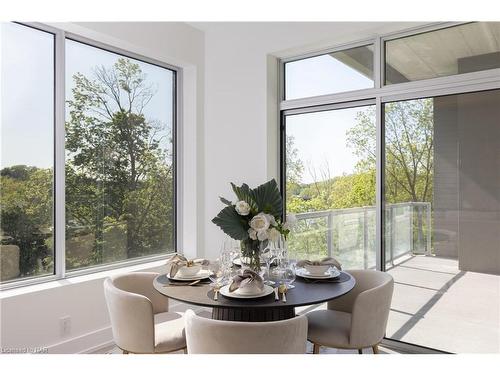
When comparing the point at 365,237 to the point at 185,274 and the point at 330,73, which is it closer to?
the point at 330,73

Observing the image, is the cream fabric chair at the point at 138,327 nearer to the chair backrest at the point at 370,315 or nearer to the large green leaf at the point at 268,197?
the large green leaf at the point at 268,197

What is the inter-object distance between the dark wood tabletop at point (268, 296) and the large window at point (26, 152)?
123cm

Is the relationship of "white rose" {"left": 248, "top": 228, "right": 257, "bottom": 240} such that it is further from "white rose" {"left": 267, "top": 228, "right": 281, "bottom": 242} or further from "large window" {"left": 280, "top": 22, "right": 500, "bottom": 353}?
"large window" {"left": 280, "top": 22, "right": 500, "bottom": 353}

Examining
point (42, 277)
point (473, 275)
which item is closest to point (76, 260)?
point (42, 277)

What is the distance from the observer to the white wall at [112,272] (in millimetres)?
2672

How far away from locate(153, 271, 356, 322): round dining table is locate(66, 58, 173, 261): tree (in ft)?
4.25

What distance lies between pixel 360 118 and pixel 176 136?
6.30 feet

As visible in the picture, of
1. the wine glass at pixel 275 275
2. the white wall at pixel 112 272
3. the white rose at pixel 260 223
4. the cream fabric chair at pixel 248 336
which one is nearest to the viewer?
the cream fabric chair at pixel 248 336

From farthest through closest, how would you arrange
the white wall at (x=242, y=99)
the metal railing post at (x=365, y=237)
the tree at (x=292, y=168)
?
the tree at (x=292, y=168), the white wall at (x=242, y=99), the metal railing post at (x=365, y=237)

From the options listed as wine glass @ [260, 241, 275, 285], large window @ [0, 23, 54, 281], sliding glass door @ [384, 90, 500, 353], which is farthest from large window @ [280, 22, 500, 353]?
large window @ [0, 23, 54, 281]

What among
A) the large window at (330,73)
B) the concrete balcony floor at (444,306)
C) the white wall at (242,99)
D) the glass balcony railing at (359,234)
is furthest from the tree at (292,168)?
the concrete balcony floor at (444,306)

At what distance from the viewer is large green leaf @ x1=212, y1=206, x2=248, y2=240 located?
7.34 feet
